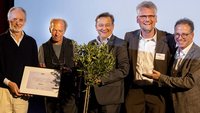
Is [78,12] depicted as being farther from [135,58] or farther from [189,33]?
[189,33]

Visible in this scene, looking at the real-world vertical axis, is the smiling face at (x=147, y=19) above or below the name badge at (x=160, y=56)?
above

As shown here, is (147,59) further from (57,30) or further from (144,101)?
(57,30)

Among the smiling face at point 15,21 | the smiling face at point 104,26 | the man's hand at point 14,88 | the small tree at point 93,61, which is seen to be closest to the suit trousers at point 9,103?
the man's hand at point 14,88

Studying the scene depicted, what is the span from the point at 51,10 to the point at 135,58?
4.30 ft

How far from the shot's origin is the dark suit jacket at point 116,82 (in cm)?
331

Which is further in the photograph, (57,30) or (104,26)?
(57,30)

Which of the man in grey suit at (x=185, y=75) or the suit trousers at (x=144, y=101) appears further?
the suit trousers at (x=144, y=101)

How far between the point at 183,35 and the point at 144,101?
76 cm

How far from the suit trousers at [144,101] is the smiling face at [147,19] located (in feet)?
1.97

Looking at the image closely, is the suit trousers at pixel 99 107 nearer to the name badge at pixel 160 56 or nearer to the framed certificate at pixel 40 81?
A: the framed certificate at pixel 40 81

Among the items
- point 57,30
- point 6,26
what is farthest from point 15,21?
point 6,26

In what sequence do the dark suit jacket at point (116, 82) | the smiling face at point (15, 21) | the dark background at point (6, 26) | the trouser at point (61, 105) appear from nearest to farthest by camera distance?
the dark suit jacket at point (116, 82) < the smiling face at point (15, 21) < the trouser at point (61, 105) < the dark background at point (6, 26)

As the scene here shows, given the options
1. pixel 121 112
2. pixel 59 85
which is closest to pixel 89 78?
pixel 59 85

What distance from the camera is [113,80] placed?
3.27 meters
